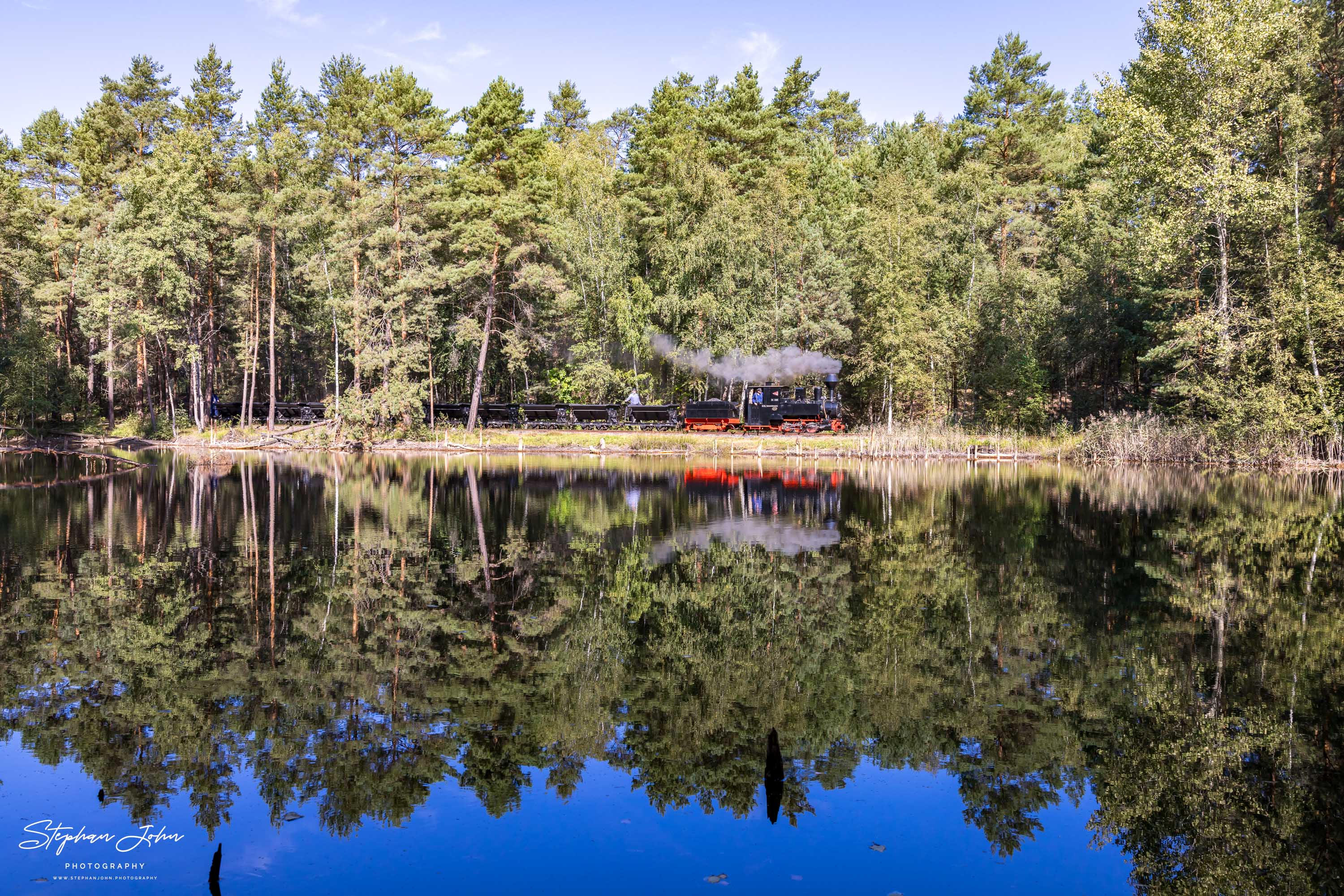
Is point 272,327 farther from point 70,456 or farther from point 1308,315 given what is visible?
point 1308,315

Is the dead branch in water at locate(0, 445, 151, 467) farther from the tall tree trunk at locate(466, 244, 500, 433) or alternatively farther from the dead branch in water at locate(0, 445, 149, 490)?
the tall tree trunk at locate(466, 244, 500, 433)

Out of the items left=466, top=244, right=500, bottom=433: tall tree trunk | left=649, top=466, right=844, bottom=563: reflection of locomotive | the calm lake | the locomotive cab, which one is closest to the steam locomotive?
the locomotive cab

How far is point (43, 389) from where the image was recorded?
50.1 m

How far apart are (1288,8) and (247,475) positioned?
46081 mm

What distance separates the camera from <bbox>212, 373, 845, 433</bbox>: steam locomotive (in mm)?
48812

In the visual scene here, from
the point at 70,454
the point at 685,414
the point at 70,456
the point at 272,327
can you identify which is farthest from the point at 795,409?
the point at 70,454

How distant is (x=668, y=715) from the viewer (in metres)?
9.84

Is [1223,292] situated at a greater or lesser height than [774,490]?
greater

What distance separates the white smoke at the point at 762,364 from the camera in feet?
162

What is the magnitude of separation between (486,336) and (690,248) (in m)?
12.4

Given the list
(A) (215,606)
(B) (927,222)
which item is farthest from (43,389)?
(B) (927,222)

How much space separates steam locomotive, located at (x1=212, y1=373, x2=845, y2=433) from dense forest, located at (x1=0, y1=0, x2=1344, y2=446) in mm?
2143

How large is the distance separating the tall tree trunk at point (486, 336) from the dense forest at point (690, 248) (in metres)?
0.28

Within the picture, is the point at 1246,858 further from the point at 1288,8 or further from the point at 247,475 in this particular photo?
the point at 1288,8
